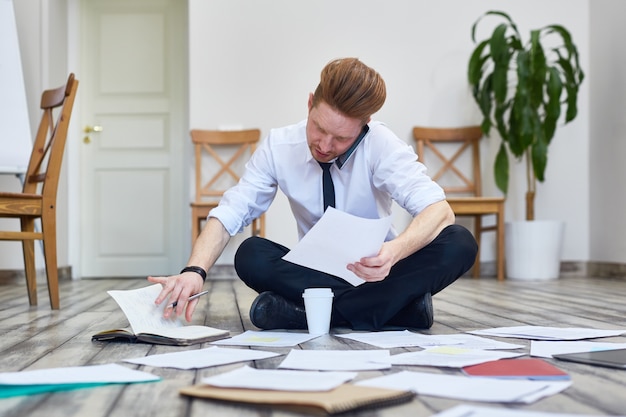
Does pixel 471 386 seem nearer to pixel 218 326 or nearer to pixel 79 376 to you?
pixel 79 376

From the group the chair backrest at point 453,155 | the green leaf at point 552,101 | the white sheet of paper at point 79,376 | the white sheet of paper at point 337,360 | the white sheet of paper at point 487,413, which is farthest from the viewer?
the chair backrest at point 453,155

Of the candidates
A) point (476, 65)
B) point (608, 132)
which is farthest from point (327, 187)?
point (608, 132)

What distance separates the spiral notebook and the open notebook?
0.59 meters

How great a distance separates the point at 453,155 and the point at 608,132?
0.95 meters

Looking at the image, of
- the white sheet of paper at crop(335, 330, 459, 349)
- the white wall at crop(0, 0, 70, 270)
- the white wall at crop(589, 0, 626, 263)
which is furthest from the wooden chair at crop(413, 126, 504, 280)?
the white sheet of paper at crop(335, 330, 459, 349)

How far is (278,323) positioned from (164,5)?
371 centimetres

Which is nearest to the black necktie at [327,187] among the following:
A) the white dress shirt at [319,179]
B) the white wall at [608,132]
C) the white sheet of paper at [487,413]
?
the white dress shirt at [319,179]

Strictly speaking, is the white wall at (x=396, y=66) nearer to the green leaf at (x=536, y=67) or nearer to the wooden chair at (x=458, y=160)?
the wooden chair at (x=458, y=160)

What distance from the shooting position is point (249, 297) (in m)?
3.26

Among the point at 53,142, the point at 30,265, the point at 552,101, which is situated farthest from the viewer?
the point at 552,101

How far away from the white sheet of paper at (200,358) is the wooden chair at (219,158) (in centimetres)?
297

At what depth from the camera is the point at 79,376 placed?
122 cm

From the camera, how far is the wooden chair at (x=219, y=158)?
4625 millimetres

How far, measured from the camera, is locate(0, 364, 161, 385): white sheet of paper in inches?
45.8
